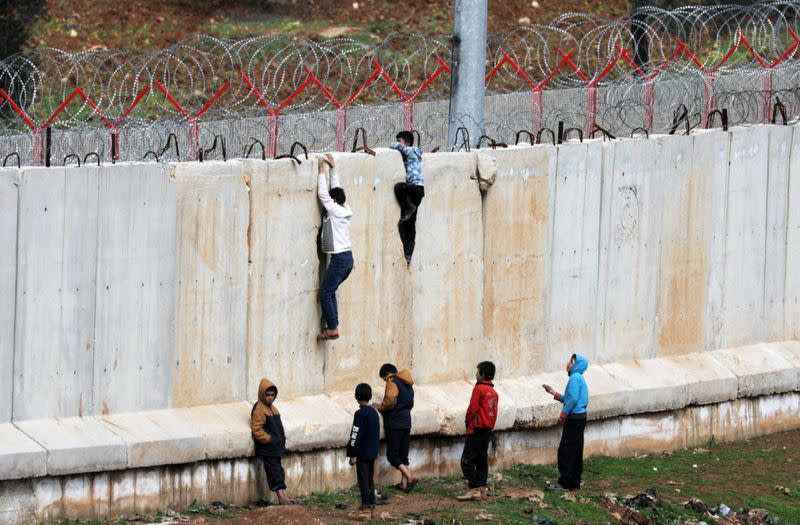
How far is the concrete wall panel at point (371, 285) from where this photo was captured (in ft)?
47.9

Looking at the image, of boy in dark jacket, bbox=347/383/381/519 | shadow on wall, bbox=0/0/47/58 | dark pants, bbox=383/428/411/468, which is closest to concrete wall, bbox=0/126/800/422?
dark pants, bbox=383/428/411/468

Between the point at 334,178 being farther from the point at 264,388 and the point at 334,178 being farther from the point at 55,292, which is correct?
the point at 55,292

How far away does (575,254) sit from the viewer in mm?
16297

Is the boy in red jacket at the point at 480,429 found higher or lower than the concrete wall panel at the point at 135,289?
lower

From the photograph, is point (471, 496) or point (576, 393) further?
point (576, 393)

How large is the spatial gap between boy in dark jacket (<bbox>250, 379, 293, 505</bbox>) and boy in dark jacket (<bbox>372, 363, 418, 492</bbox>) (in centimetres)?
101

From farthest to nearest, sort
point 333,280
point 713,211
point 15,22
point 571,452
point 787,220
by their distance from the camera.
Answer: point 15,22 < point 787,220 < point 713,211 < point 571,452 < point 333,280

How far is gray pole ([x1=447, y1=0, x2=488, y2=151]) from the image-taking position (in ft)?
51.4

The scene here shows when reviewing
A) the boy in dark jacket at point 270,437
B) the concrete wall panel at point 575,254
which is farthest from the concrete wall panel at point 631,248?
the boy in dark jacket at point 270,437

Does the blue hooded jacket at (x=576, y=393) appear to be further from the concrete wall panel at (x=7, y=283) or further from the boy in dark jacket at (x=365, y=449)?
the concrete wall panel at (x=7, y=283)

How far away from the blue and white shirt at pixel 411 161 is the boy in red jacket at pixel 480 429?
5.74 ft

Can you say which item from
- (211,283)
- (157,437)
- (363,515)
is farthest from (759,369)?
(157,437)

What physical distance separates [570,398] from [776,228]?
461cm

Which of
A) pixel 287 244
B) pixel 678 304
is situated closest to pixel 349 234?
pixel 287 244
